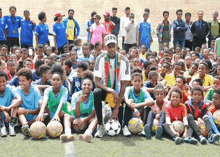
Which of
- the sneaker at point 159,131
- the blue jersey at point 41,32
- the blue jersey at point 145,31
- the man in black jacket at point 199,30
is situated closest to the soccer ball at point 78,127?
the sneaker at point 159,131

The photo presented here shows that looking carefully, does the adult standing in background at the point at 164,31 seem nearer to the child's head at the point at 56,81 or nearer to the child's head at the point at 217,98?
the child's head at the point at 217,98

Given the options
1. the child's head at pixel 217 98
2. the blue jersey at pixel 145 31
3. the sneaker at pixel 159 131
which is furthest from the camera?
the blue jersey at pixel 145 31

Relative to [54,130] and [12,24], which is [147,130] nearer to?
[54,130]

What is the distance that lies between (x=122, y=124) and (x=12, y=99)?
1.90 m

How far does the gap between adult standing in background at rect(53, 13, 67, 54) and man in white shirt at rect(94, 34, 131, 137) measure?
635 cm

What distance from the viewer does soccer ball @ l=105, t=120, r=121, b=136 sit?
17.0ft

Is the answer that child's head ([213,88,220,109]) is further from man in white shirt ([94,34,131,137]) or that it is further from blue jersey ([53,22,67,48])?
blue jersey ([53,22,67,48])

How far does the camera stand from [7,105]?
5520 millimetres

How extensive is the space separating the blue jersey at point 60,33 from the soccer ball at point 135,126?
22.5 feet

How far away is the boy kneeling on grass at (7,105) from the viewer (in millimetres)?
5242

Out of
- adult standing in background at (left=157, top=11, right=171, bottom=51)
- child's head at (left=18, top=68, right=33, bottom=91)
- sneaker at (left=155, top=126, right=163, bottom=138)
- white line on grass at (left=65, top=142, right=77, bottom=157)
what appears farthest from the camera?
adult standing in background at (left=157, top=11, right=171, bottom=51)

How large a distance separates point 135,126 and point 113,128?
35 cm

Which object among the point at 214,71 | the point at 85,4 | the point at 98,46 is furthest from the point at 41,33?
the point at 85,4

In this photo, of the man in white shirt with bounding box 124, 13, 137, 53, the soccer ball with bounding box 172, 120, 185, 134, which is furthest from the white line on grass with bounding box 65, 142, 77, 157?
the man in white shirt with bounding box 124, 13, 137, 53
